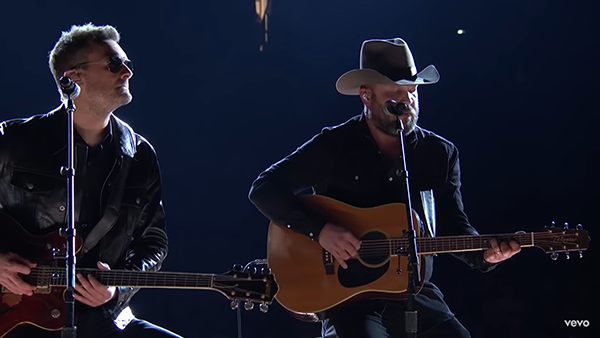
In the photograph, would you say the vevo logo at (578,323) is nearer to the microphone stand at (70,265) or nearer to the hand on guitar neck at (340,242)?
the hand on guitar neck at (340,242)

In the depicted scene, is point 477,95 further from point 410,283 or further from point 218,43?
point 410,283

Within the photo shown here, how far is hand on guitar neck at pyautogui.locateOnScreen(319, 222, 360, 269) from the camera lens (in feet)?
12.4

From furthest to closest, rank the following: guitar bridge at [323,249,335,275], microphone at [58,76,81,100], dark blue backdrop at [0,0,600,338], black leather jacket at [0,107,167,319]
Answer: dark blue backdrop at [0,0,600,338]
guitar bridge at [323,249,335,275]
black leather jacket at [0,107,167,319]
microphone at [58,76,81,100]

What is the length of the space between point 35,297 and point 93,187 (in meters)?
0.64

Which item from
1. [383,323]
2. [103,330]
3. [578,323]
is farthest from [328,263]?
[578,323]

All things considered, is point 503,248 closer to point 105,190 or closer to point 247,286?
point 247,286

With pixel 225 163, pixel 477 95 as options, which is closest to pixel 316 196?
pixel 225 163

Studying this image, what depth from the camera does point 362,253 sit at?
3.80m

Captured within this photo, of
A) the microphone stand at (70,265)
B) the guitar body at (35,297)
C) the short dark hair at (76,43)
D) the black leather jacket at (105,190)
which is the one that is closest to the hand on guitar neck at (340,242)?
the black leather jacket at (105,190)

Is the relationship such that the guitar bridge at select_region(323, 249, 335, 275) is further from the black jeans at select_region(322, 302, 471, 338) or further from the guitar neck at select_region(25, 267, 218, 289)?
the guitar neck at select_region(25, 267, 218, 289)

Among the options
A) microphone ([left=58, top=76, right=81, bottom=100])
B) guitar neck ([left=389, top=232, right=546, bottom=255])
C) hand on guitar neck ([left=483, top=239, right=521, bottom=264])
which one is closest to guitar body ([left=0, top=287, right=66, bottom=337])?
microphone ([left=58, top=76, right=81, bottom=100])

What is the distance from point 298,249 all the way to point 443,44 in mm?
3357

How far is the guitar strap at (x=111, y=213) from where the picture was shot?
3473 mm

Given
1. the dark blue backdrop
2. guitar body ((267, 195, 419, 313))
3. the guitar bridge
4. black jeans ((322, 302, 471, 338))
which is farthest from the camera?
the dark blue backdrop
